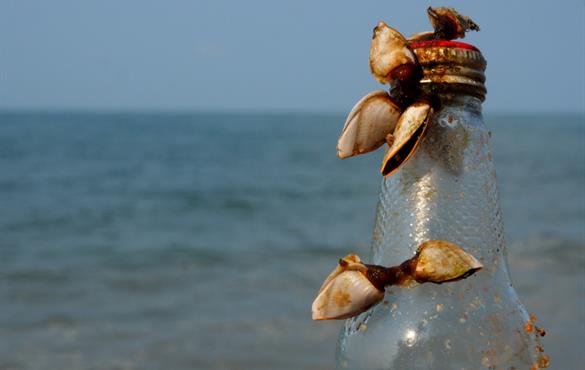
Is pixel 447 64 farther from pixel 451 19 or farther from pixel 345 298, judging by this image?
pixel 345 298

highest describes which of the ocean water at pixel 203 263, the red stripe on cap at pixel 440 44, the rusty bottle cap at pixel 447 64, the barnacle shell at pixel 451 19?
the barnacle shell at pixel 451 19

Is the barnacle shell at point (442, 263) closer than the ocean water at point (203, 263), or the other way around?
the barnacle shell at point (442, 263)

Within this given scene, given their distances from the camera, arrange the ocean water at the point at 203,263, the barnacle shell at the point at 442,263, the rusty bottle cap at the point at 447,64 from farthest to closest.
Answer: the ocean water at the point at 203,263, the rusty bottle cap at the point at 447,64, the barnacle shell at the point at 442,263

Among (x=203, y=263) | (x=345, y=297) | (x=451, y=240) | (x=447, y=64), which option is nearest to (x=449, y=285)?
(x=451, y=240)

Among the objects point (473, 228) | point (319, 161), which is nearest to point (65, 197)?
point (319, 161)

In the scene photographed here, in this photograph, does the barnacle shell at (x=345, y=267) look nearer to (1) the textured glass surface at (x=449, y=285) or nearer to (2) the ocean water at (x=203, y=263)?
(1) the textured glass surface at (x=449, y=285)

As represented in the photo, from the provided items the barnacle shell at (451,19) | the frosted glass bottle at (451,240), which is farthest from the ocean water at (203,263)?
the barnacle shell at (451,19)
